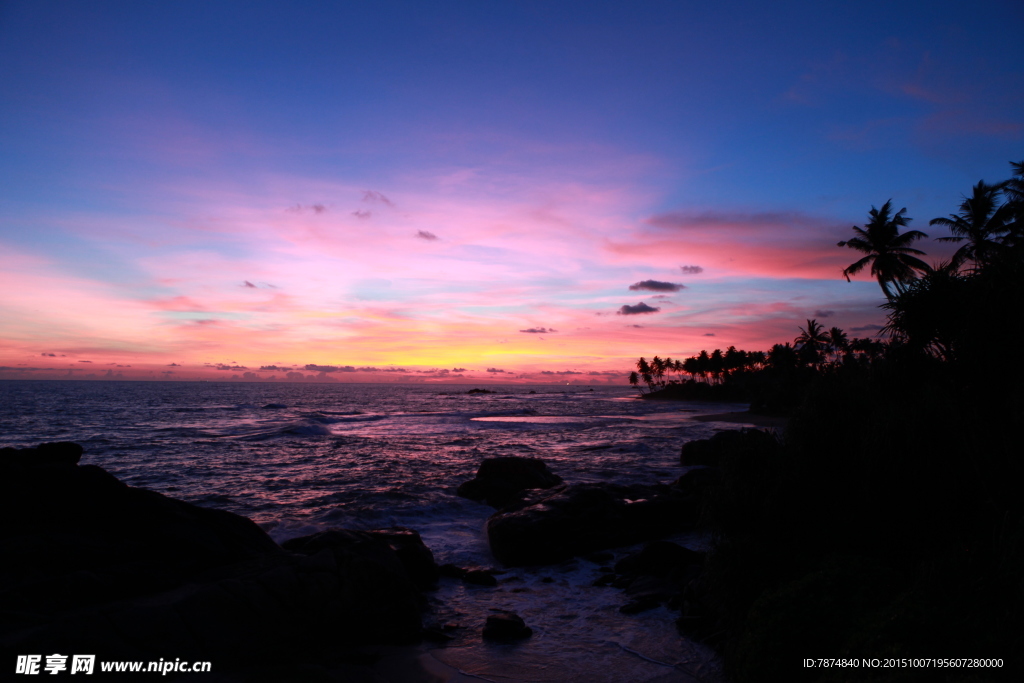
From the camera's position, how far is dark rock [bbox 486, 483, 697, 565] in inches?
474

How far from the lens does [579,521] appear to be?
12.9m

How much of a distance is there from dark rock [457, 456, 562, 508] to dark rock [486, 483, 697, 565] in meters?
3.17

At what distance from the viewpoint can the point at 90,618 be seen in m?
6.08

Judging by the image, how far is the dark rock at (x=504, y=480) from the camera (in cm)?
1814

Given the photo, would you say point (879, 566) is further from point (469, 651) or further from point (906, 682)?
point (469, 651)

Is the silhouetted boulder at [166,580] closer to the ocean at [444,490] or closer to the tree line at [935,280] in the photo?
the ocean at [444,490]

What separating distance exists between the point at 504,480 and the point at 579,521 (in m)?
6.19

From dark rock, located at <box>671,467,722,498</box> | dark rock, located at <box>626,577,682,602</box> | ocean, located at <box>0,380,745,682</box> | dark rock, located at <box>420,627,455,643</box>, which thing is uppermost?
dark rock, located at <box>671,467,722,498</box>

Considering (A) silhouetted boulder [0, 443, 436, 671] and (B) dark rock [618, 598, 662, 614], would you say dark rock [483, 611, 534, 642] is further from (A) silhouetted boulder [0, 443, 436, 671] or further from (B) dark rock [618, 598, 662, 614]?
(B) dark rock [618, 598, 662, 614]

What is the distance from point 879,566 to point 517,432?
41.5 meters

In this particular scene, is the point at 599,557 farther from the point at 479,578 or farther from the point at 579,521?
the point at 479,578

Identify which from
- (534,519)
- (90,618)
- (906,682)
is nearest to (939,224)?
(534,519)

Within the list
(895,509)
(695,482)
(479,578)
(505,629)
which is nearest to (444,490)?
(695,482)

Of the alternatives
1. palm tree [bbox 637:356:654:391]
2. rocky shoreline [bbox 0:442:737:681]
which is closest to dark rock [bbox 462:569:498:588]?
rocky shoreline [bbox 0:442:737:681]
